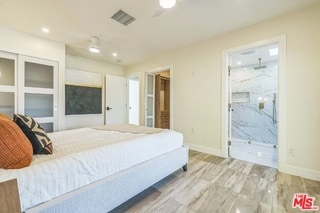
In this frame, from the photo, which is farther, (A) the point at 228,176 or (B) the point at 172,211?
(A) the point at 228,176

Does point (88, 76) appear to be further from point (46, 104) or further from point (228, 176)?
point (228, 176)

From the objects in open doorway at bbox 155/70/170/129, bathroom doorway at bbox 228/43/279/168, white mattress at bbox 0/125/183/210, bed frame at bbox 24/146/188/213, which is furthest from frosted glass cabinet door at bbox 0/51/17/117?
bathroom doorway at bbox 228/43/279/168

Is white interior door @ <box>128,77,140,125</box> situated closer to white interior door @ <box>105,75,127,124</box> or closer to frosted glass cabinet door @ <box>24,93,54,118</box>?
white interior door @ <box>105,75,127,124</box>

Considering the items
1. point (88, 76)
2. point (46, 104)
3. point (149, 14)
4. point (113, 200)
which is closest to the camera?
point (113, 200)

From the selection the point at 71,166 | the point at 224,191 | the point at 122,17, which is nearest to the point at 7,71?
the point at 122,17

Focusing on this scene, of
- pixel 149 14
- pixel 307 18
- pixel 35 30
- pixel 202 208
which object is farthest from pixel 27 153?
pixel 307 18

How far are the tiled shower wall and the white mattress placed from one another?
3.79 metres

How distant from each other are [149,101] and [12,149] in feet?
13.2

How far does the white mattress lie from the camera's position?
3.24 feet

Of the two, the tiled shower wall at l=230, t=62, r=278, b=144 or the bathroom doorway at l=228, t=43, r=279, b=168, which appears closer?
the bathroom doorway at l=228, t=43, r=279, b=168

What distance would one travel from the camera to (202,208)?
1.56 meters

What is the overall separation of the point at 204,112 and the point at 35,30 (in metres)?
3.73

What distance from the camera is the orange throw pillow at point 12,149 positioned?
39.1 inches

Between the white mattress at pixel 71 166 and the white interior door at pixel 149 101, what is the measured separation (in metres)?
2.90
